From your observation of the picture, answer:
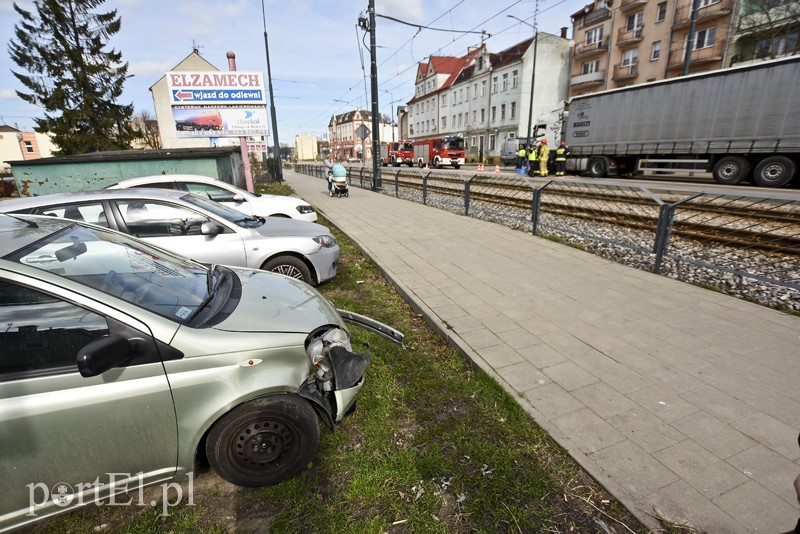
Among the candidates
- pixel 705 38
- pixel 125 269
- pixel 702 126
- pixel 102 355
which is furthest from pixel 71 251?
pixel 705 38

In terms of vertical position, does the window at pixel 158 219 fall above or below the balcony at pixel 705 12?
below

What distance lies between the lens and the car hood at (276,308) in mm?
2410

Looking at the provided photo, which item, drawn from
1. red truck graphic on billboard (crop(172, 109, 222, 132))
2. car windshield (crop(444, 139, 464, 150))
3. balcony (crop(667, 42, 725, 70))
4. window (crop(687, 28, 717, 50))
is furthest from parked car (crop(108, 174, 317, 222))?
window (crop(687, 28, 717, 50))

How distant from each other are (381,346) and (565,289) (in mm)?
2875

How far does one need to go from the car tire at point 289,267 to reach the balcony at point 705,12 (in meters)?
35.1

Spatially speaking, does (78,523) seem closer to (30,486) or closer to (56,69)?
(30,486)

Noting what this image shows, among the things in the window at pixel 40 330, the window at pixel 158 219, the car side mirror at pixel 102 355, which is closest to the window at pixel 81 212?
the window at pixel 158 219

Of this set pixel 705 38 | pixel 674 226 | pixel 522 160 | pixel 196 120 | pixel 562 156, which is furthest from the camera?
pixel 705 38

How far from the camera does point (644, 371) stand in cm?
343

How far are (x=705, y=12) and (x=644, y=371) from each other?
38.5 m

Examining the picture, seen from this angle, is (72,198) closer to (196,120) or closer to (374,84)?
(196,120)

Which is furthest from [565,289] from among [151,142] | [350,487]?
[151,142]

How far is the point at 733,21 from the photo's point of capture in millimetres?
27766

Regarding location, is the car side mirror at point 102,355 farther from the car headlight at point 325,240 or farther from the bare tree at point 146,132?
the bare tree at point 146,132
